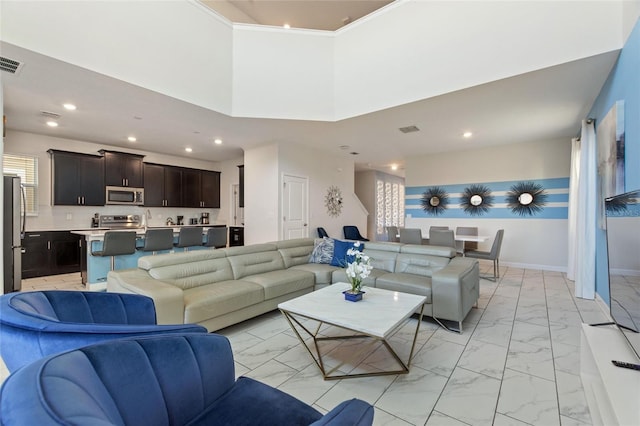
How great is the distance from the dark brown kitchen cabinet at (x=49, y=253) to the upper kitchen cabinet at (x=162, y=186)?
1.75 m

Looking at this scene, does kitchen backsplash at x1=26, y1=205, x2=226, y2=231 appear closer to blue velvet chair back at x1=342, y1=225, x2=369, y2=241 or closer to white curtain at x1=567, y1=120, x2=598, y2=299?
blue velvet chair back at x1=342, y1=225, x2=369, y2=241

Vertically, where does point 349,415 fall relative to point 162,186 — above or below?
below

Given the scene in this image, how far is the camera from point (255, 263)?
12.6 ft

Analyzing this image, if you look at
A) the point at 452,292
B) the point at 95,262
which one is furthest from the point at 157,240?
the point at 452,292

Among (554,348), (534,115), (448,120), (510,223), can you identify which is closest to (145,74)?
(448,120)

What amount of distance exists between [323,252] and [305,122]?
2.30m

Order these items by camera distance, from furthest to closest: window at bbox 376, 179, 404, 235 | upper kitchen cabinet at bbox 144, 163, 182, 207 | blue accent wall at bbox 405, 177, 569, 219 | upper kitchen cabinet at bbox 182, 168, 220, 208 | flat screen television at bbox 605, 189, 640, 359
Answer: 1. window at bbox 376, 179, 404, 235
2. upper kitchen cabinet at bbox 182, 168, 220, 208
3. upper kitchen cabinet at bbox 144, 163, 182, 207
4. blue accent wall at bbox 405, 177, 569, 219
5. flat screen television at bbox 605, 189, 640, 359

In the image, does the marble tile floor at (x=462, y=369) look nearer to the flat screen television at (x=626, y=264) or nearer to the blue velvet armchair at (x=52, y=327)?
the flat screen television at (x=626, y=264)

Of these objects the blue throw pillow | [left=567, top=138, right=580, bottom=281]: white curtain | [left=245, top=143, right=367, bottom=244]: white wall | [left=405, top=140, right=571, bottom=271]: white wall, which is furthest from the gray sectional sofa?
[left=405, top=140, right=571, bottom=271]: white wall

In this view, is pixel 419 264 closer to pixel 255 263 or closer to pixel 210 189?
pixel 255 263

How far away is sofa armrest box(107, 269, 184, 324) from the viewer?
238cm

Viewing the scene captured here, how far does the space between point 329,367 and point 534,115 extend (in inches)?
199

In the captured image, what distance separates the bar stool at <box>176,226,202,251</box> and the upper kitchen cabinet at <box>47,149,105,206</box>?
2732 millimetres

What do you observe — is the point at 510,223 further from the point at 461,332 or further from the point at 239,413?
the point at 239,413
